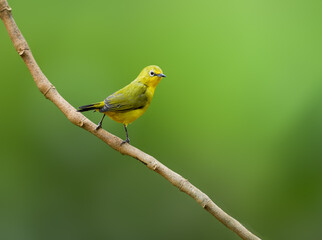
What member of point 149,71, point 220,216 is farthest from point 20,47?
point 220,216

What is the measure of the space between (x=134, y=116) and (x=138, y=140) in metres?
1.21

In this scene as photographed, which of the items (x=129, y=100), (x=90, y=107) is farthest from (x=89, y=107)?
(x=129, y=100)

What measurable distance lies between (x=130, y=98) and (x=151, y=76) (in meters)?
0.16

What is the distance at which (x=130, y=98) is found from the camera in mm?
1829

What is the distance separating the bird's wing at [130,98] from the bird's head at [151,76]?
1.3 inches

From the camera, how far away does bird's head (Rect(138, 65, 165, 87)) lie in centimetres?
170

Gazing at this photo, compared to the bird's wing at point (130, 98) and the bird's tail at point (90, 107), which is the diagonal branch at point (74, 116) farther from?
the bird's wing at point (130, 98)

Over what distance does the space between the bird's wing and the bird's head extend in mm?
34

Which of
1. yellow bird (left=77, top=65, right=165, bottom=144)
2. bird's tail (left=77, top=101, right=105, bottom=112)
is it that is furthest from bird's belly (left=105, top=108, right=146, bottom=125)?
bird's tail (left=77, top=101, right=105, bottom=112)

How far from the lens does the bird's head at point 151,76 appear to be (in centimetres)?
170

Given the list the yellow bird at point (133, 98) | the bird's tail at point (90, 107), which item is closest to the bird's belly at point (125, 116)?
the yellow bird at point (133, 98)

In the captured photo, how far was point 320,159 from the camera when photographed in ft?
10.2

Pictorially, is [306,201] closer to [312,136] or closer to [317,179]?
[317,179]

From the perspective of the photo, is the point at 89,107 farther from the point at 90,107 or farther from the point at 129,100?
the point at 129,100
